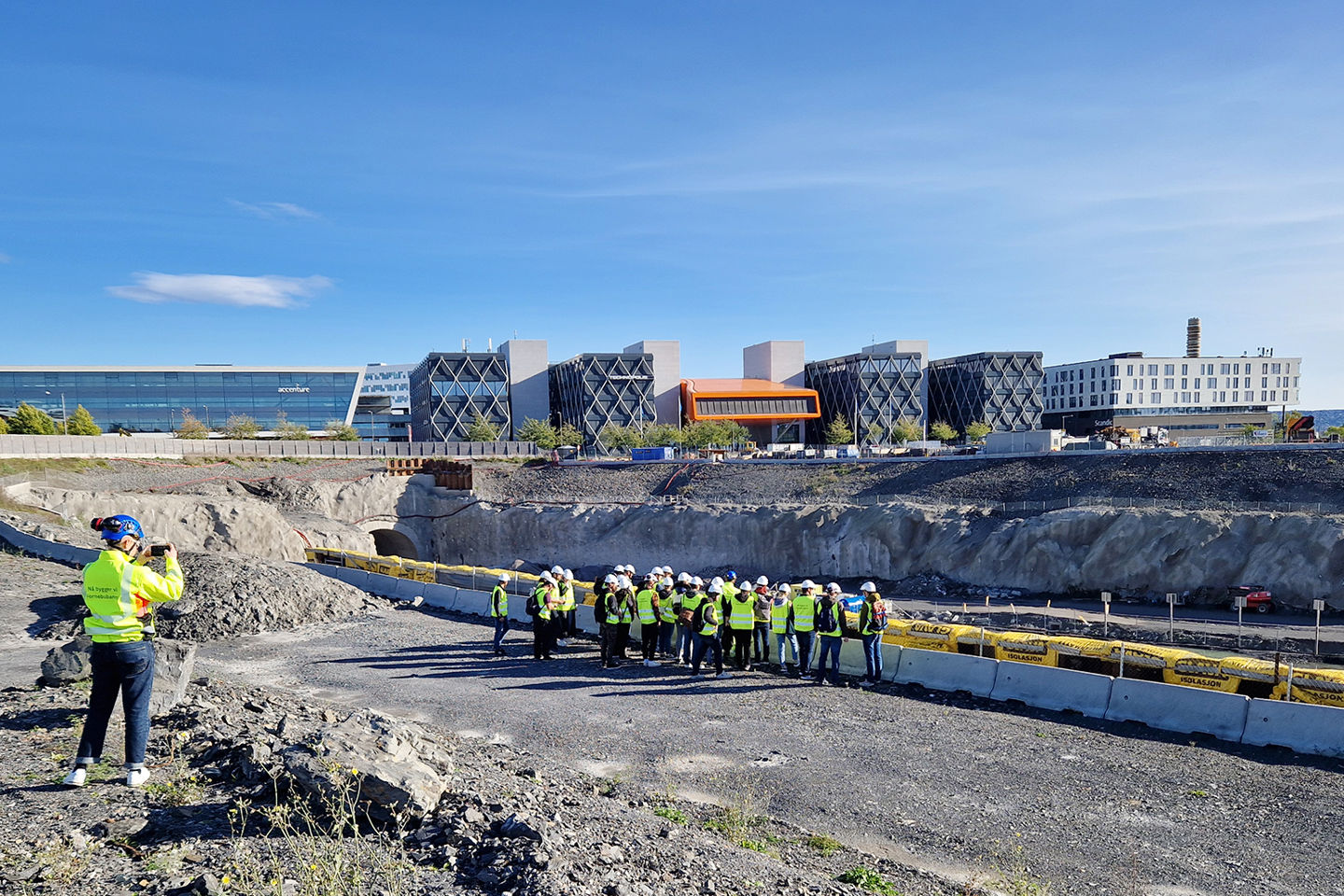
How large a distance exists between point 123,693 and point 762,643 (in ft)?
40.4

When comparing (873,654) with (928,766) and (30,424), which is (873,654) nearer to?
(928,766)

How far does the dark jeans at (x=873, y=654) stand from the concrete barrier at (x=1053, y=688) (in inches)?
79.5

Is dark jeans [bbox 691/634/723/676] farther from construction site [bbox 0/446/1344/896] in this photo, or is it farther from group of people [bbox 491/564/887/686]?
construction site [bbox 0/446/1344/896]

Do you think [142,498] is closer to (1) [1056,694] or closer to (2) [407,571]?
(2) [407,571]

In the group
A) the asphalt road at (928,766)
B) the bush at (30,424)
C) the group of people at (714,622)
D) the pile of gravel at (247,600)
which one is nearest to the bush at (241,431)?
the bush at (30,424)

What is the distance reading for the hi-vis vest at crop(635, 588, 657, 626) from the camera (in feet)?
52.3

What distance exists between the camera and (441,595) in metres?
23.2

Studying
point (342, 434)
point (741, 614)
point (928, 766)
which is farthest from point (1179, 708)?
point (342, 434)

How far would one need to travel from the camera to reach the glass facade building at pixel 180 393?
86250mm

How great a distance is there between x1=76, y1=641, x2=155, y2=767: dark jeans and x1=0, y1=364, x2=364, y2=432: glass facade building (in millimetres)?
86263

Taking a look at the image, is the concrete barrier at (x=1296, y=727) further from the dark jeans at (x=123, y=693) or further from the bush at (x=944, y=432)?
the bush at (x=944, y=432)

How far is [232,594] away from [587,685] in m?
10.6

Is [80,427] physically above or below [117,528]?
above

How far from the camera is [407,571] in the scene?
25516 mm
